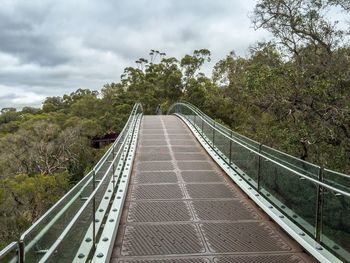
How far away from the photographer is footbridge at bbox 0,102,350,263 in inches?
142

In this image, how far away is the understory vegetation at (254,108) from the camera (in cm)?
1189

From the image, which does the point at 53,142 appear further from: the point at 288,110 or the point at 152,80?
the point at 288,110

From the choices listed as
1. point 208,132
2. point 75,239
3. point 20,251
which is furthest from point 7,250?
point 208,132

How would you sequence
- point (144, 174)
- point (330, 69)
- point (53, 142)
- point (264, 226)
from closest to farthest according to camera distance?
point (264, 226) < point (144, 174) < point (330, 69) < point (53, 142)

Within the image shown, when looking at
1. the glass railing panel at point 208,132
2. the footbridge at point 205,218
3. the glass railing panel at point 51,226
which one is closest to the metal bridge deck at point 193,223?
the footbridge at point 205,218

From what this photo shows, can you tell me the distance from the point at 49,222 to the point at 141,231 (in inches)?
101

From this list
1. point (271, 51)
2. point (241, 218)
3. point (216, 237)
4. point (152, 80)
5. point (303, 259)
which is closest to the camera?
point (303, 259)

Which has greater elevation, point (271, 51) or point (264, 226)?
point (271, 51)

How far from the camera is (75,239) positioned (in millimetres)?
3658

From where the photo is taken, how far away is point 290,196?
5477 mm

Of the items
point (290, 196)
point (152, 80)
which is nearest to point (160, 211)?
point (290, 196)

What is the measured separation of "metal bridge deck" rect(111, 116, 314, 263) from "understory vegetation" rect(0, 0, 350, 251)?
367cm

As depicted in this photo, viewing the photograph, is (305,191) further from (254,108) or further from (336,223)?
(254,108)

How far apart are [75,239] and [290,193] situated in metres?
3.21
